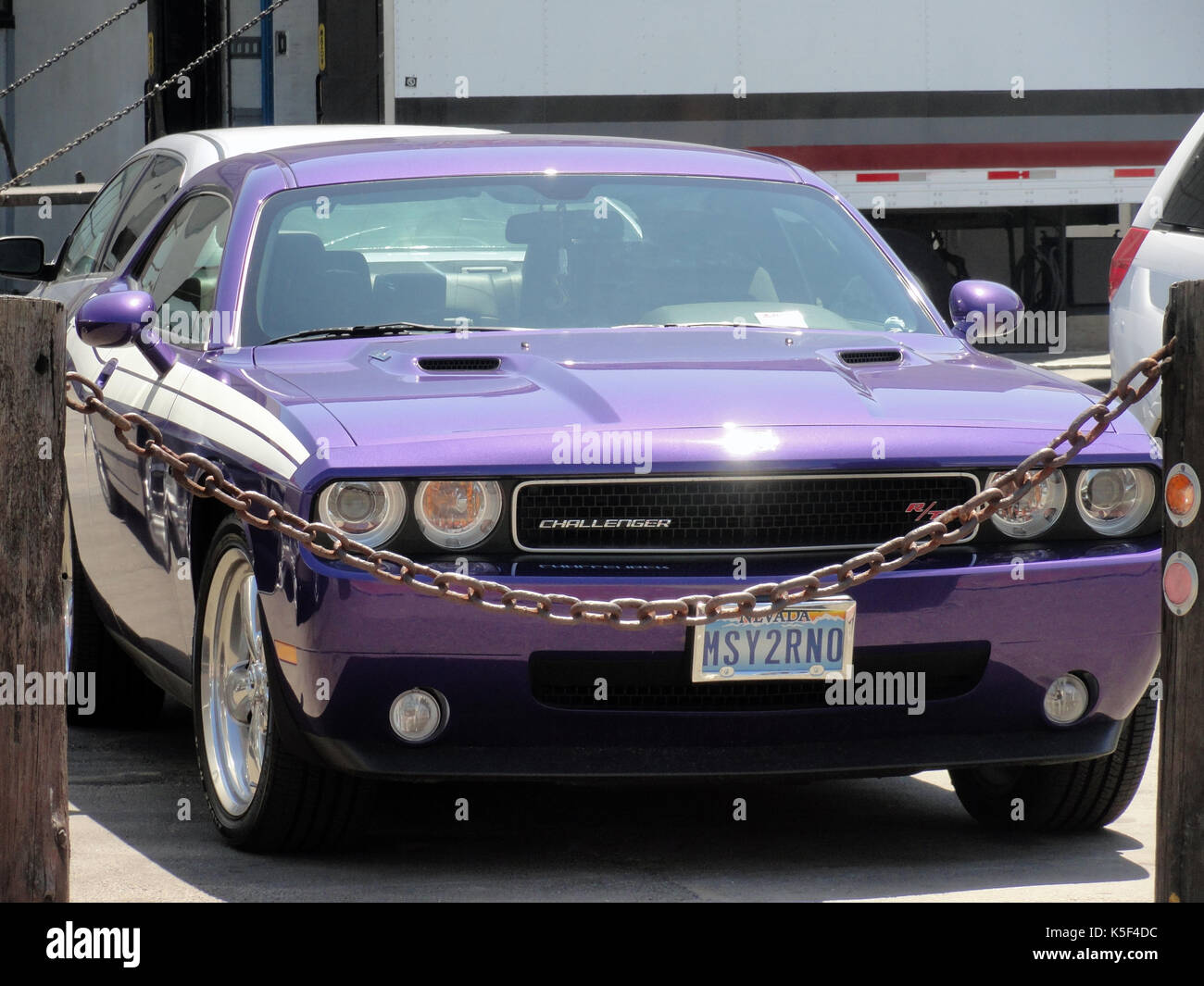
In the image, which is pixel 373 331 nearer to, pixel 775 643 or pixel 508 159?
pixel 508 159

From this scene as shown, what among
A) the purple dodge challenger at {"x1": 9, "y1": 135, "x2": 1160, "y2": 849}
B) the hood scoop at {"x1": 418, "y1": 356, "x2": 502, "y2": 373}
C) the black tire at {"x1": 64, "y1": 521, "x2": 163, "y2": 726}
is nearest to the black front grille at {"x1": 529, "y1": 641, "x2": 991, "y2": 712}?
the purple dodge challenger at {"x1": 9, "y1": 135, "x2": 1160, "y2": 849}

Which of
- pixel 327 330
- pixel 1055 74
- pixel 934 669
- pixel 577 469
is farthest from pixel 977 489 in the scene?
pixel 1055 74

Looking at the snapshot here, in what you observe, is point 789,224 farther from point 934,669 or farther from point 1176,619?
point 1176,619

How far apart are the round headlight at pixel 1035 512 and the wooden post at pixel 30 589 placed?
1.95 metres

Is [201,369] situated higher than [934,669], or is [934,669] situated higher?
[201,369]

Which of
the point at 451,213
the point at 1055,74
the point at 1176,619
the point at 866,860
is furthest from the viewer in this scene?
the point at 1055,74

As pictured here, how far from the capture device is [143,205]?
318 inches

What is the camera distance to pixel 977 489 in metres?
4.65

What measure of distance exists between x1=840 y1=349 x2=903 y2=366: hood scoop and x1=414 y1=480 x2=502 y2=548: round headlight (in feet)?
3.60

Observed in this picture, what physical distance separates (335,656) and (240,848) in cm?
72

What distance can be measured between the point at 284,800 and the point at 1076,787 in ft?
5.79

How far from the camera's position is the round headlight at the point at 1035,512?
185 inches

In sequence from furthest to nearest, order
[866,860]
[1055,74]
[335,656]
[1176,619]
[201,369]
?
[1055,74], [201,369], [866,860], [335,656], [1176,619]

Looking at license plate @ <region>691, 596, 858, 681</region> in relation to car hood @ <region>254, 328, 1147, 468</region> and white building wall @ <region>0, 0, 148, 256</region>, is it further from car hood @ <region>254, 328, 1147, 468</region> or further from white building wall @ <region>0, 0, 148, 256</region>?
white building wall @ <region>0, 0, 148, 256</region>
